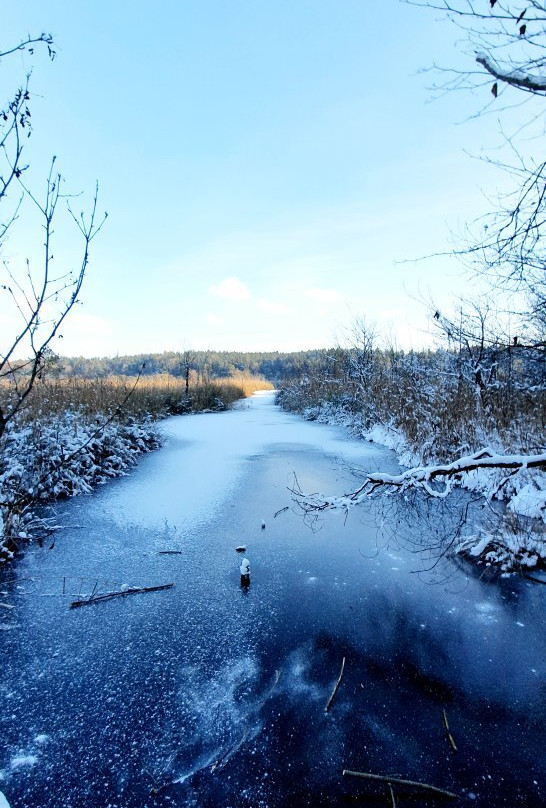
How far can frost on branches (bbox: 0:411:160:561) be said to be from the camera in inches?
209

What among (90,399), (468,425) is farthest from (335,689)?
(90,399)

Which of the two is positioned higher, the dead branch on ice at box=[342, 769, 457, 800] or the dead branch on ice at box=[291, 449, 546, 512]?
the dead branch on ice at box=[291, 449, 546, 512]

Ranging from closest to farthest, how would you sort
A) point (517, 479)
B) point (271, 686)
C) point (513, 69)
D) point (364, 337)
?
point (513, 69) < point (271, 686) < point (517, 479) < point (364, 337)

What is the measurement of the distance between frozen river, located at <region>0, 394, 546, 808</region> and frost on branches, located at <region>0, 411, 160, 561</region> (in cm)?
54

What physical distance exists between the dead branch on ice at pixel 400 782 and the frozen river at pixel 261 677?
0.03 metres

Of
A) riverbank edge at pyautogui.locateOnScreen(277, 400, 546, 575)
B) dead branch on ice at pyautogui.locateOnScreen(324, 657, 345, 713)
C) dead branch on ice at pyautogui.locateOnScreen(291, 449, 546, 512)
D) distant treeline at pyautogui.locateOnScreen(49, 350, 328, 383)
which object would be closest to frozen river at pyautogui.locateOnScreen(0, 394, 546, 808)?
dead branch on ice at pyautogui.locateOnScreen(324, 657, 345, 713)

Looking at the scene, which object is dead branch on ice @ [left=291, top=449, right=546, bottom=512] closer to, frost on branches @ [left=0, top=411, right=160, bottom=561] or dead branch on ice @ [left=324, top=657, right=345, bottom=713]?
dead branch on ice @ [left=324, top=657, right=345, bottom=713]

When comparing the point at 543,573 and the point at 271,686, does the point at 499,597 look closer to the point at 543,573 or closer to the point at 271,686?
the point at 543,573

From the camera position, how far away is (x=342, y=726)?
2.50 metres

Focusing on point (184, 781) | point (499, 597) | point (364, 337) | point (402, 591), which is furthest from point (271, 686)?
point (364, 337)

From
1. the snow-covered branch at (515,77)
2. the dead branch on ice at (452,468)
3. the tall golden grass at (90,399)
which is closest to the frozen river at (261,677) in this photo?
the dead branch on ice at (452,468)

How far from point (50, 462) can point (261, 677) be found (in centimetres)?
601

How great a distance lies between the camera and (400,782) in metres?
2.13

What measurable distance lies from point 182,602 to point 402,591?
89.9 inches
